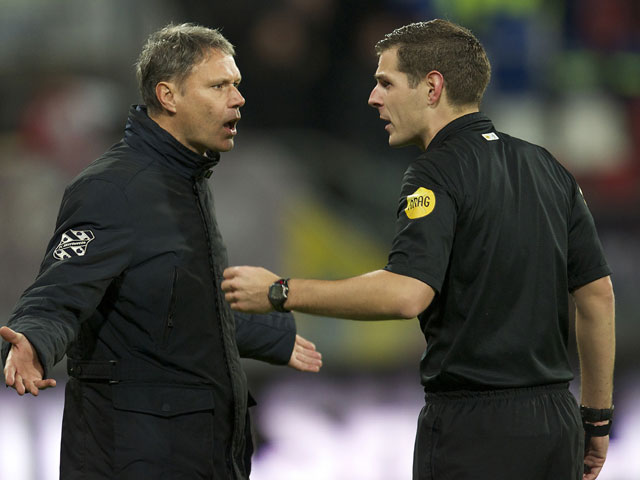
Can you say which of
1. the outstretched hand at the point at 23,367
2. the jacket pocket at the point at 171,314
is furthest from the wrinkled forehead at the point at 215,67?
the outstretched hand at the point at 23,367

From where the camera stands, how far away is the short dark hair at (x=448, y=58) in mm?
2656

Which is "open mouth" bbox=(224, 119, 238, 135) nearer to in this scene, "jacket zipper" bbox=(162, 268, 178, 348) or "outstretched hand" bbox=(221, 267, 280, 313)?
"jacket zipper" bbox=(162, 268, 178, 348)

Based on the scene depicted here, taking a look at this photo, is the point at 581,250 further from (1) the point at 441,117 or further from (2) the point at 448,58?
(2) the point at 448,58

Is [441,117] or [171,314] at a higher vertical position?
[441,117]

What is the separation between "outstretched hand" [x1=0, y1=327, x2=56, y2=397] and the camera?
7.63 ft

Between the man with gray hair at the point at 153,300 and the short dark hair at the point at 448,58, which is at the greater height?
the short dark hair at the point at 448,58

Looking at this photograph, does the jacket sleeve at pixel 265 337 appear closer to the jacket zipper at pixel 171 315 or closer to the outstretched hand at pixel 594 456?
the jacket zipper at pixel 171 315

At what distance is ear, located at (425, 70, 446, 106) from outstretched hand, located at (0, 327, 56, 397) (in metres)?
1.17

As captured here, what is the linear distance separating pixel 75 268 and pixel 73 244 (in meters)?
0.08

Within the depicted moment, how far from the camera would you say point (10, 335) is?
2.36 meters

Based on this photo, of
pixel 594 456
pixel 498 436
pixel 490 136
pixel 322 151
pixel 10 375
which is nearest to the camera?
pixel 10 375

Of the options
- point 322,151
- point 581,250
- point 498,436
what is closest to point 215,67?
point 581,250

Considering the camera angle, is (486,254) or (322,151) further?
(322,151)

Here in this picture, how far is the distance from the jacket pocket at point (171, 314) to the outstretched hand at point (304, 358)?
2.01 ft
